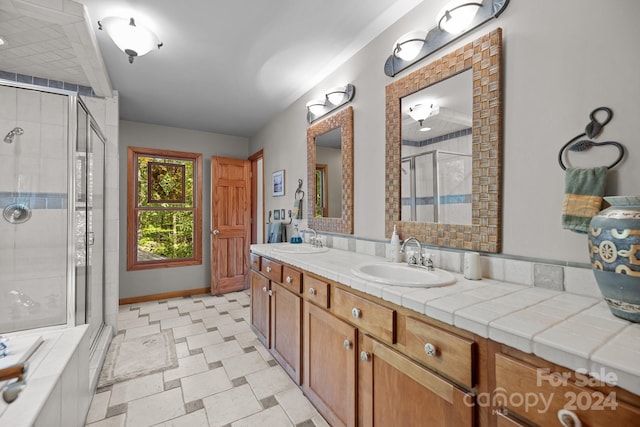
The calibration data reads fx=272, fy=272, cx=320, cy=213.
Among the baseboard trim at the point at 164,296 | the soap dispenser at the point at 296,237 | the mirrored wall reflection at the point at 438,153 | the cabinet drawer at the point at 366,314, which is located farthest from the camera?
the baseboard trim at the point at 164,296

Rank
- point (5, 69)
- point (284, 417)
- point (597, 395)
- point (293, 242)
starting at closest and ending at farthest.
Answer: point (597, 395) → point (284, 417) → point (5, 69) → point (293, 242)

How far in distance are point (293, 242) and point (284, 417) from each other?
1.48 metres

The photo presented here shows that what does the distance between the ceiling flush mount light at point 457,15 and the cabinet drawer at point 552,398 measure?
151 cm

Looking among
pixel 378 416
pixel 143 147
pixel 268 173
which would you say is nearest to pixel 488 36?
pixel 378 416

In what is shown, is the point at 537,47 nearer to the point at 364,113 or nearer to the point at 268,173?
the point at 364,113

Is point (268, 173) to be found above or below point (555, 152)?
above

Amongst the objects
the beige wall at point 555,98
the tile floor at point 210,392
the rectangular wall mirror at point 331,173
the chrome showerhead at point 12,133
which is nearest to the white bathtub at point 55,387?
the tile floor at point 210,392

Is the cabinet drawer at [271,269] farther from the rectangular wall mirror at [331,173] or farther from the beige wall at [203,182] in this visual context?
the beige wall at [203,182]

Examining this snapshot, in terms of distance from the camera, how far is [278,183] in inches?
138

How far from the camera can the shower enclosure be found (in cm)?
204

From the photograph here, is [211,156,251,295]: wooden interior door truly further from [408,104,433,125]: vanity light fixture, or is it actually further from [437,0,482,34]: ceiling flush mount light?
[437,0,482,34]: ceiling flush mount light

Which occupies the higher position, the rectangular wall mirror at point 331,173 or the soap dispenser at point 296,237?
the rectangular wall mirror at point 331,173

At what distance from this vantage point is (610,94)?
970mm

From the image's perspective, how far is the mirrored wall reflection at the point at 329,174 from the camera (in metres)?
2.36
